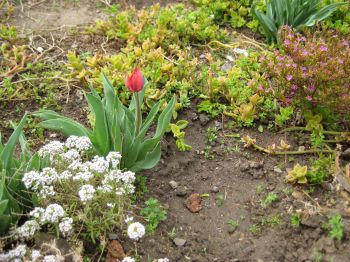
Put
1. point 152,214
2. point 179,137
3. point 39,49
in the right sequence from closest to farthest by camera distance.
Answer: point 152,214 < point 179,137 < point 39,49

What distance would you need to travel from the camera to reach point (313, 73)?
329 cm

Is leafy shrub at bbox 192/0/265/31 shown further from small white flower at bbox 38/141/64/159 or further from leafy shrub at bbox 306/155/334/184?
small white flower at bbox 38/141/64/159

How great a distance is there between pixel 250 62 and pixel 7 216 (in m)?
2.26

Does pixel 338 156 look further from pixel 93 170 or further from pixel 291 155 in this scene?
pixel 93 170

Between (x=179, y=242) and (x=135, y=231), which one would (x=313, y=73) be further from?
(x=135, y=231)

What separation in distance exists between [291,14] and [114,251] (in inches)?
98.8

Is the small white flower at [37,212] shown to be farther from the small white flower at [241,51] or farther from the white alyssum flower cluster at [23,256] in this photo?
the small white flower at [241,51]

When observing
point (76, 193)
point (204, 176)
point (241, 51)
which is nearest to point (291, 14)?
point (241, 51)

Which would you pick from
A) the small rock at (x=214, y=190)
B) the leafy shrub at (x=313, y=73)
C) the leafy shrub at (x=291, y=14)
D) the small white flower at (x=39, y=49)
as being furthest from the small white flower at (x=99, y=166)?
the leafy shrub at (x=291, y=14)

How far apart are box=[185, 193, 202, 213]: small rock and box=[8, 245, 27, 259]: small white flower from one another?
101cm

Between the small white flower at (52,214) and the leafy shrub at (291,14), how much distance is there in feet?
8.19

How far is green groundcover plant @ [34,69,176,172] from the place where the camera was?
295cm

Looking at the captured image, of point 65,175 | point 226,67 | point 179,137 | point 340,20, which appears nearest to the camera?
point 65,175

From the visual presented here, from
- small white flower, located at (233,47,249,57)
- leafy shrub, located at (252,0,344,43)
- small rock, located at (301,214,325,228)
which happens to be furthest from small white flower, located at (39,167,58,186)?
leafy shrub, located at (252,0,344,43)
